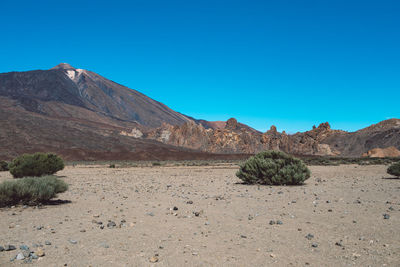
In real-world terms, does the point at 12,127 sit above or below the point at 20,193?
above

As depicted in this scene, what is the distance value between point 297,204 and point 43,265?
771 cm

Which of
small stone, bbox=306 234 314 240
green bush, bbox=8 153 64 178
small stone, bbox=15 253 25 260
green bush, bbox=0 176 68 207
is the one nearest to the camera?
small stone, bbox=15 253 25 260

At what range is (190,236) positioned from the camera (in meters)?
6.76

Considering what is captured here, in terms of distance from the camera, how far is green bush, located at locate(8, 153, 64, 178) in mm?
21844

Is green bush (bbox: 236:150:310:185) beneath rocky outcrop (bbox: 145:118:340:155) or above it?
beneath

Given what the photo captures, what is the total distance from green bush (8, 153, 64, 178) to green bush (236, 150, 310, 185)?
539 inches

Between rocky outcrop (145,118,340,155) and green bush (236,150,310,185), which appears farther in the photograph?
rocky outcrop (145,118,340,155)

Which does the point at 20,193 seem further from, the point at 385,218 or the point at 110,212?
the point at 385,218

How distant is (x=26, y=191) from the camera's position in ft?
33.5

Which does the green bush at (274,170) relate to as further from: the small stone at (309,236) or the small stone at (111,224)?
the small stone at (111,224)

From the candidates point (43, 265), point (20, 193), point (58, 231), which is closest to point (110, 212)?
point (58, 231)

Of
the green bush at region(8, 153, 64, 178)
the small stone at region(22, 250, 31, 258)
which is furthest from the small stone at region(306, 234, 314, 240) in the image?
the green bush at region(8, 153, 64, 178)

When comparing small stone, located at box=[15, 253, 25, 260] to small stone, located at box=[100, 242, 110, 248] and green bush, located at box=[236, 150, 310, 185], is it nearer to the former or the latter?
small stone, located at box=[100, 242, 110, 248]

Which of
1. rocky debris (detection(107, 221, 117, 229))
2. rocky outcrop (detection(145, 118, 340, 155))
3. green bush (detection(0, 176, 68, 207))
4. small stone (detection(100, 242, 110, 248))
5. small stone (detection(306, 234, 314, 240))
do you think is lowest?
small stone (detection(100, 242, 110, 248))
